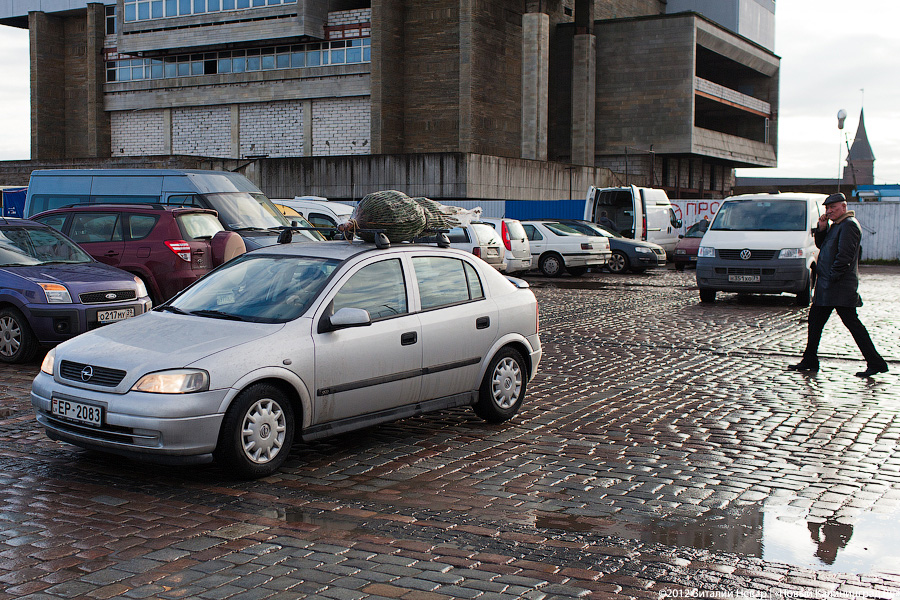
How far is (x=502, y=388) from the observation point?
24.4 ft

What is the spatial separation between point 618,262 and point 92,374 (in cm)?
2345

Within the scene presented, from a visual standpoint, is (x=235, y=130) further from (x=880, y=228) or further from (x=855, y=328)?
(x=855, y=328)

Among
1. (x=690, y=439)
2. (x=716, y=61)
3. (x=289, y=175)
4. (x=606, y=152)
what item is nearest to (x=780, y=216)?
(x=690, y=439)

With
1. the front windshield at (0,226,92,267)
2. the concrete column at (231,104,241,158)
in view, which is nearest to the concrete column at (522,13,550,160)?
the concrete column at (231,104,241,158)

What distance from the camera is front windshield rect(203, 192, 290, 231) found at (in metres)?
16.0

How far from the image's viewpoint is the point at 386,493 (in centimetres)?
554

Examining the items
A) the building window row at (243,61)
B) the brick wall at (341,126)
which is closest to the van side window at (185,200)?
the brick wall at (341,126)

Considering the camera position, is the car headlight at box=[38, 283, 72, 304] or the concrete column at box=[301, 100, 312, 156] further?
the concrete column at box=[301, 100, 312, 156]

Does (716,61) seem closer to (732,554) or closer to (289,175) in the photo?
(289,175)

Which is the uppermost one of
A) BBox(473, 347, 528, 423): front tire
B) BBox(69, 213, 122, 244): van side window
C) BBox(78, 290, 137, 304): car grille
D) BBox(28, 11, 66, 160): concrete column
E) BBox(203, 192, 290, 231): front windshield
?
BBox(28, 11, 66, 160): concrete column

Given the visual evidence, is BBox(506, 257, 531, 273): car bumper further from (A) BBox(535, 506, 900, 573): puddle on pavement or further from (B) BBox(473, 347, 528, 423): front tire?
(A) BBox(535, 506, 900, 573): puddle on pavement

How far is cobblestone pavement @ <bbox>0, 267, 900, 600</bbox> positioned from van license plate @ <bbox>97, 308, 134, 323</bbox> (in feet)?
4.73

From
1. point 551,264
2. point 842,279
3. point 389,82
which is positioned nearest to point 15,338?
point 842,279

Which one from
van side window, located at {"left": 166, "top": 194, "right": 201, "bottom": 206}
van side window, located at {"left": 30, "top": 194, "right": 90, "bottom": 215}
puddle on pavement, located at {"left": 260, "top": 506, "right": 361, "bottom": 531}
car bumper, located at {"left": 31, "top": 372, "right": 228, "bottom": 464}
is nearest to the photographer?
puddle on pavement, located at {"left": 260, "top": 506, "right": 361, "bottom": 531}
